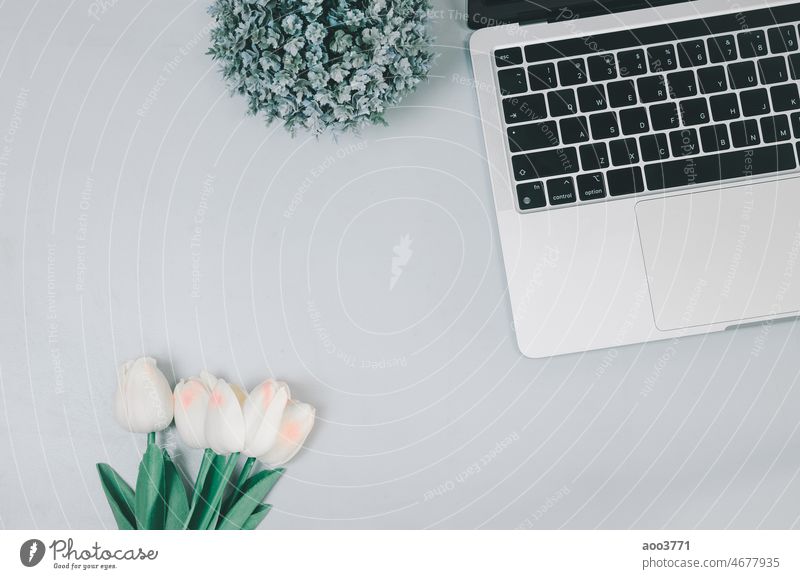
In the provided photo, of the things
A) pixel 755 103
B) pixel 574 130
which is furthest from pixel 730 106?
pixel 574 130

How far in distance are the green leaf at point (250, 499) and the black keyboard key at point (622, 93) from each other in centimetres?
40

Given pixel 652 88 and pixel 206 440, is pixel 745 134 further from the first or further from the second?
pixel 206 440

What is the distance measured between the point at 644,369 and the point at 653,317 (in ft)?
0.16

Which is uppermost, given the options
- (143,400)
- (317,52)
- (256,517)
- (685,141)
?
(317,52)

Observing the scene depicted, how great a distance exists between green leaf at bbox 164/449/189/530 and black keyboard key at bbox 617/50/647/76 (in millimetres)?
469

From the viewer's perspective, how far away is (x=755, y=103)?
551 millimetres

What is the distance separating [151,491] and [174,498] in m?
0.02

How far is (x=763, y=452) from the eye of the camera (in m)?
0.57

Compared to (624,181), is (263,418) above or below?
below

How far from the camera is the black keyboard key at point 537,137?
549 mm

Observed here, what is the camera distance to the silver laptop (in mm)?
550
